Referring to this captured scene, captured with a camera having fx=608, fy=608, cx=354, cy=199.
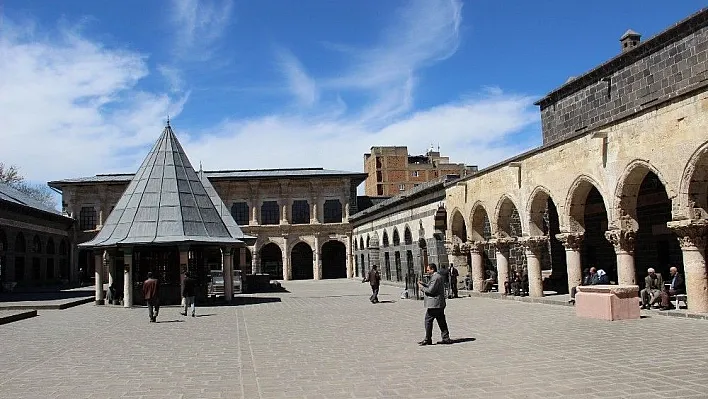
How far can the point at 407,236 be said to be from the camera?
31875 mm

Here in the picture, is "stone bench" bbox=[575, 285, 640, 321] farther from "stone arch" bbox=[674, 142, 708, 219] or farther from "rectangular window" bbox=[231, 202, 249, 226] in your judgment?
"rectangular window" bbox=[231, 202, 249, 226]

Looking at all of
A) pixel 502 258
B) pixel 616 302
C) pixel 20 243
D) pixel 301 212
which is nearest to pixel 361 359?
pixel 616 302

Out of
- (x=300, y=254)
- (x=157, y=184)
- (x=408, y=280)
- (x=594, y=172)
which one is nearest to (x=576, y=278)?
(x=594, y=172)

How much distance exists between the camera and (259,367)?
29.2 feet

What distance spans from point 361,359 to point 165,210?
48.8 feet

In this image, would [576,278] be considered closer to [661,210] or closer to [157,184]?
[661,210]

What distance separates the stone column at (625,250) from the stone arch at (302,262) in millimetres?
38793

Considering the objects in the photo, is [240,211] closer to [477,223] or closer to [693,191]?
[477,223]

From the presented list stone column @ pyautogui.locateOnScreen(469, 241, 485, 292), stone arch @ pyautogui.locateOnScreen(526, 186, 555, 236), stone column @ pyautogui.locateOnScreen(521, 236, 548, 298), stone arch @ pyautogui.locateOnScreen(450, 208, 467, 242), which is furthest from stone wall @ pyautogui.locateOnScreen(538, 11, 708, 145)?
stone column @ pyautogui.locateOnScreen(469, 241, 485, 292)

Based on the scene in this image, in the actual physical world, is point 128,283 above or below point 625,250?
below

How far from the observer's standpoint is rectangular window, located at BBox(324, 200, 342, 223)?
5116cm

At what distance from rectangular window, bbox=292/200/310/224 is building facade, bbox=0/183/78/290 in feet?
57.8

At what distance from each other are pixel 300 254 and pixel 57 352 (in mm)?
42023

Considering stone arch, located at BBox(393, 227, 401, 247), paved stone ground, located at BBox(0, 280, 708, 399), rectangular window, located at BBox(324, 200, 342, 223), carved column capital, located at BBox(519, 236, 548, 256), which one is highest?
rectangular window, located at BBox(324, 200, 342, 223)
